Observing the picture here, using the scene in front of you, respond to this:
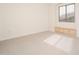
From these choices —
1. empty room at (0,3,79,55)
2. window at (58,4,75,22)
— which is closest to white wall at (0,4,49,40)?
empty room at (0,3,79,55)

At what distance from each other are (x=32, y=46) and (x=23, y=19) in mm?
296

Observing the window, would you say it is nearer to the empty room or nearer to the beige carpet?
the empty room

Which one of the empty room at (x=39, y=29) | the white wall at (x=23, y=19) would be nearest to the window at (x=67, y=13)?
the empty room at (x=39, y=29)

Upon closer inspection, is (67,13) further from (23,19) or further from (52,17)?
(23,19)

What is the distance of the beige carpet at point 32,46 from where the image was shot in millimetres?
1271

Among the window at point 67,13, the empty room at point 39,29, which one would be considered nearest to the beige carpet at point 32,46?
the empty room at point 39,29

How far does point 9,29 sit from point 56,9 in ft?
1.72

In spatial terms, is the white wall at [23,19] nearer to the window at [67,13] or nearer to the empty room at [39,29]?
the empty room at [39,29]

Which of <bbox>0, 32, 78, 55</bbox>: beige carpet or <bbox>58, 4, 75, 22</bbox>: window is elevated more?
<bbox>58, 4, 75, 22</bbox>: window

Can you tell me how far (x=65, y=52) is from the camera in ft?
4.17

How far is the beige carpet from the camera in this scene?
4.17 ft

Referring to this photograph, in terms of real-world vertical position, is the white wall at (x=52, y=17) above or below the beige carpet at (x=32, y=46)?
above

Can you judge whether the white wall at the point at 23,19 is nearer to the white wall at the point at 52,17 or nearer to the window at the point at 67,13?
the white wall at the point at 52,17

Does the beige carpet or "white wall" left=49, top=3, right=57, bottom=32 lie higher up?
"white wall" left=49, top=3, right=57, bottom=32
